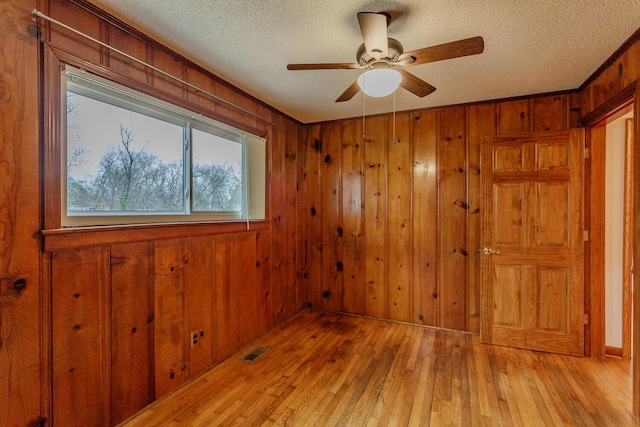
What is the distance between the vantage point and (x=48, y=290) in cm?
148

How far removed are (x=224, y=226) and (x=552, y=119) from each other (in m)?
3.30

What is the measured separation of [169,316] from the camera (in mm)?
2121

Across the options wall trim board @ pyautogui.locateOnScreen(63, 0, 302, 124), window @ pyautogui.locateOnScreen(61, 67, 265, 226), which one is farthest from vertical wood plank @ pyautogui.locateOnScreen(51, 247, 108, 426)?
wall trim board @ pyautogui.locateOnScreen(63, 0, 302, 124)

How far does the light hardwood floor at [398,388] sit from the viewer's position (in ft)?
6.19

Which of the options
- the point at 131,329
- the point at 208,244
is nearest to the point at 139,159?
the point at 208,244

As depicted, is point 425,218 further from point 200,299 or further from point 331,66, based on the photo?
point 200,299

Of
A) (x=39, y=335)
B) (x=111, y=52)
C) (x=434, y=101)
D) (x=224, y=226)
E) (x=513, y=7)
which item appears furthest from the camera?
(x=434, y=101)

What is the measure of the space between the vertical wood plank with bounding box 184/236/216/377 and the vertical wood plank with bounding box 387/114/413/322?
2047 millimetres

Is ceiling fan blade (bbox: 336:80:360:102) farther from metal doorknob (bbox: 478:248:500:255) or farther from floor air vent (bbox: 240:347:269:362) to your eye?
floor air vent (bbox: 240:347:269:362)

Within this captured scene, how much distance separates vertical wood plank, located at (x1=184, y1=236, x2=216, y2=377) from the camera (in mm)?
2279

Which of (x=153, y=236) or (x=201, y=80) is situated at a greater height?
(x=201, y=80)

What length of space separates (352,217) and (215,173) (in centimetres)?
179

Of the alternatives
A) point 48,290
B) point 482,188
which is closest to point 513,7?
point 482,188

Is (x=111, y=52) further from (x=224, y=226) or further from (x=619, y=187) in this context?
(x=619, y=187)
